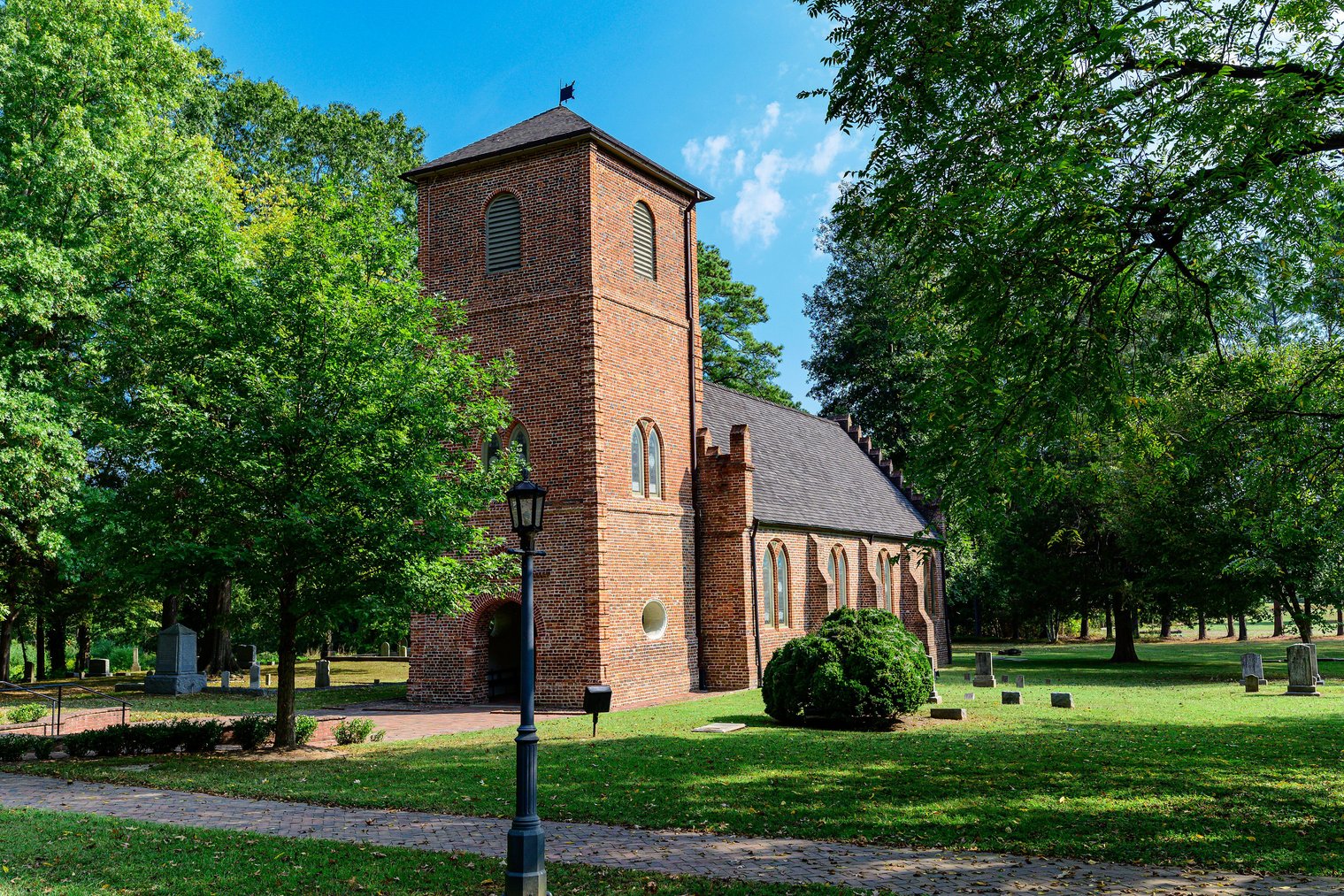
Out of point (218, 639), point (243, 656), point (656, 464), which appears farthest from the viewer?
point (243, 656)

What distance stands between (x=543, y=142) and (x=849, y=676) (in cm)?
1414

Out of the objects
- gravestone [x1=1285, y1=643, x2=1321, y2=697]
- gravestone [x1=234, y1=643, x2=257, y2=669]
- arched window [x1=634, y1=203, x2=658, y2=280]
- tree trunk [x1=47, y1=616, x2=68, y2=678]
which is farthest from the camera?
tree trunk [x1=47, y1=616, x2=68, y2=678]

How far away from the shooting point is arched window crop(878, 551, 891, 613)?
3356 cm

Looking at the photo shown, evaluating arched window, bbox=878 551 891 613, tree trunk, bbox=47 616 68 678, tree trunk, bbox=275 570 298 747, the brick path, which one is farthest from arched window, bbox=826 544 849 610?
tree trunk, bbox=47 616 68 678

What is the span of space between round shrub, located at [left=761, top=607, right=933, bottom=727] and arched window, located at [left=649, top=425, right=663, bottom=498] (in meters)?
6.77

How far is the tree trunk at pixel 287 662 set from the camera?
15.7 m

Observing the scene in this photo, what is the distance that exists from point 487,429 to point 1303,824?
41.8ft

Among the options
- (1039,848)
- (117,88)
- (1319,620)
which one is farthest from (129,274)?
(1319,620)

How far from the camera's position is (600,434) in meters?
21.8

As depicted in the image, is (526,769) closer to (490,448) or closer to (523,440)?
(523,440)

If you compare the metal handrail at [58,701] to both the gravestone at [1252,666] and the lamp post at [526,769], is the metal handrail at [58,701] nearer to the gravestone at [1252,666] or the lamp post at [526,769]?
the lamp post at [526,769]

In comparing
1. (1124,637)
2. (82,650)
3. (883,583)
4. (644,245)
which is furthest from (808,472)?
(82,650)

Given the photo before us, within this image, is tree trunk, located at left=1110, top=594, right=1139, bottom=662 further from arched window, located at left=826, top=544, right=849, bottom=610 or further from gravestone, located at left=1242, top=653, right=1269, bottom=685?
arched window, located at left=826, top=544, right=849, bottom=610

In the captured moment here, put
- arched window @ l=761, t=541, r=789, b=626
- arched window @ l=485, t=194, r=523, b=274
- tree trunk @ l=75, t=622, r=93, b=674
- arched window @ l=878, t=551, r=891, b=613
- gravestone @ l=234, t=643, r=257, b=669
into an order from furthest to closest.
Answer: tree trunk @ l=75, t=622, r=93, b=674 < gravestone @ l=234, t=643, r=257, b=669 < arched window @ l=878, t=551, r=891, b=613 < arched window @ l=761, t=541, r=789, b=626 < arched window @ l=485, t=194, r=523, b=274
